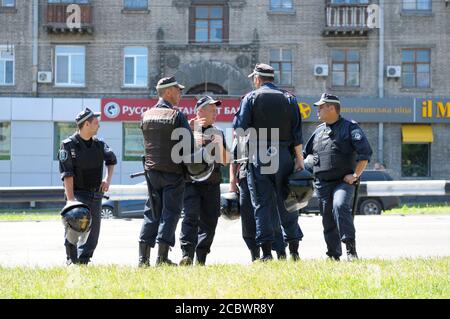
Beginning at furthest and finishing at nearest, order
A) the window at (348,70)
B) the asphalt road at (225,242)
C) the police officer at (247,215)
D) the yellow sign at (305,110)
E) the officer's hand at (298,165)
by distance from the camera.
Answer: the window at (348,70)
the yellow sign at (305,110)
the asphalt road at (225,242)
the police officer at (247,215)
the officer's hand at (298,165)

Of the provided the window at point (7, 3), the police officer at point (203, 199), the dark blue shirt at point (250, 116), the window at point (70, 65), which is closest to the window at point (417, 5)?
the window at point (70, 65)

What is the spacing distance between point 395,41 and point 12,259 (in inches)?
963

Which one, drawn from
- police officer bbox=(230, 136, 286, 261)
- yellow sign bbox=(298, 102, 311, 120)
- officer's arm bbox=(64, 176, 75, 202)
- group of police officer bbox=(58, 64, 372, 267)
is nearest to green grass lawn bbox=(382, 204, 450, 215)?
yellow sign bbox=(298, 102, 311, 120)

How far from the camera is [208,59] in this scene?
31.2 metres

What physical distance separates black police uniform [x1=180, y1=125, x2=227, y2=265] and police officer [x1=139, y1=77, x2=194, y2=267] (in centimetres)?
41

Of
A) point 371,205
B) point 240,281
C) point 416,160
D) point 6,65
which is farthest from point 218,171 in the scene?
point 6,65

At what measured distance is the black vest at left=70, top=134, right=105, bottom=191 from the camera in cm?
840

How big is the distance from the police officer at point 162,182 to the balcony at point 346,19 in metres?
24.2

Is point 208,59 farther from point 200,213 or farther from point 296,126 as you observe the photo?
point 296,126

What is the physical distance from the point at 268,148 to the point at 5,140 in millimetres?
25896

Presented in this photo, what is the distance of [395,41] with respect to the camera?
3156 cm

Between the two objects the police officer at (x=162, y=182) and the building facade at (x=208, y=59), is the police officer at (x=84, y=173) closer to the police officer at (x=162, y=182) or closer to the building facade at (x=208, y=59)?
the police officer at (x=162, y=182)

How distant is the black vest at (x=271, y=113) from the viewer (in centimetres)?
788

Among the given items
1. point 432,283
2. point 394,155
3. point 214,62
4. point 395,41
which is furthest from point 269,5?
point 432,283
